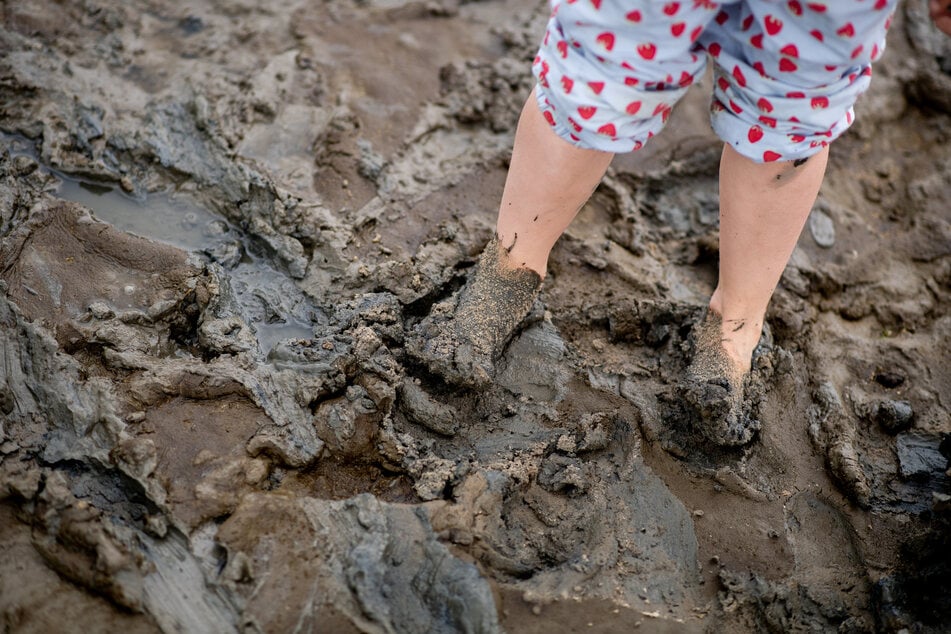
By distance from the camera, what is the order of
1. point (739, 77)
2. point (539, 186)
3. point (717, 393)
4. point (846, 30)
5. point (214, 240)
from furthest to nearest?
1. point (214, 240)
2. point (717, 393)
3. point (539, 186)
4. point (739, 77)
5. point (846, 30)

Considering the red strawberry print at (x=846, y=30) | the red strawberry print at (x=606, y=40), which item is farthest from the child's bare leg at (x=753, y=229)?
the red strawberry print at (x=606, y=40)

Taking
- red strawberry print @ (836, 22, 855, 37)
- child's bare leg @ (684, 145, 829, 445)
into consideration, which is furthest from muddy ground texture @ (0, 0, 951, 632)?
red strawberry print @ (836, 22, 855, 37)

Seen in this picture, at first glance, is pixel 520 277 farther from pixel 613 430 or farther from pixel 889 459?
pixel 889 459

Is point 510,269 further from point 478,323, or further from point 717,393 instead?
point 717,393

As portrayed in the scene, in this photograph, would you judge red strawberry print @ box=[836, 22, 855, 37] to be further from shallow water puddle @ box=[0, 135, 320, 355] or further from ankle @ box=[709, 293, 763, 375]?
shallow water puddle @ box=[0, 135, 320, 355]

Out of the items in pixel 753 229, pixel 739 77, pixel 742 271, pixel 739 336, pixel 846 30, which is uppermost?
pixel 846 30

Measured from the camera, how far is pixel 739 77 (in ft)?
4.81

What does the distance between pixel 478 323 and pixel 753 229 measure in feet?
2.26

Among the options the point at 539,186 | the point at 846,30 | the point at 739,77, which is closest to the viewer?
the point at 846,30

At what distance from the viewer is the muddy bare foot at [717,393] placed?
1.81 m

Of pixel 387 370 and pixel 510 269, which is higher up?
pixel 510 269

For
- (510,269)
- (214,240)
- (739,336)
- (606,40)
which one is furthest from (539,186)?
(214,240)

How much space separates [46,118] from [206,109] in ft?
1.57

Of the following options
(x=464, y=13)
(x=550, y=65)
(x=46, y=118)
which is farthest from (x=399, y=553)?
(x=464, y=13)
